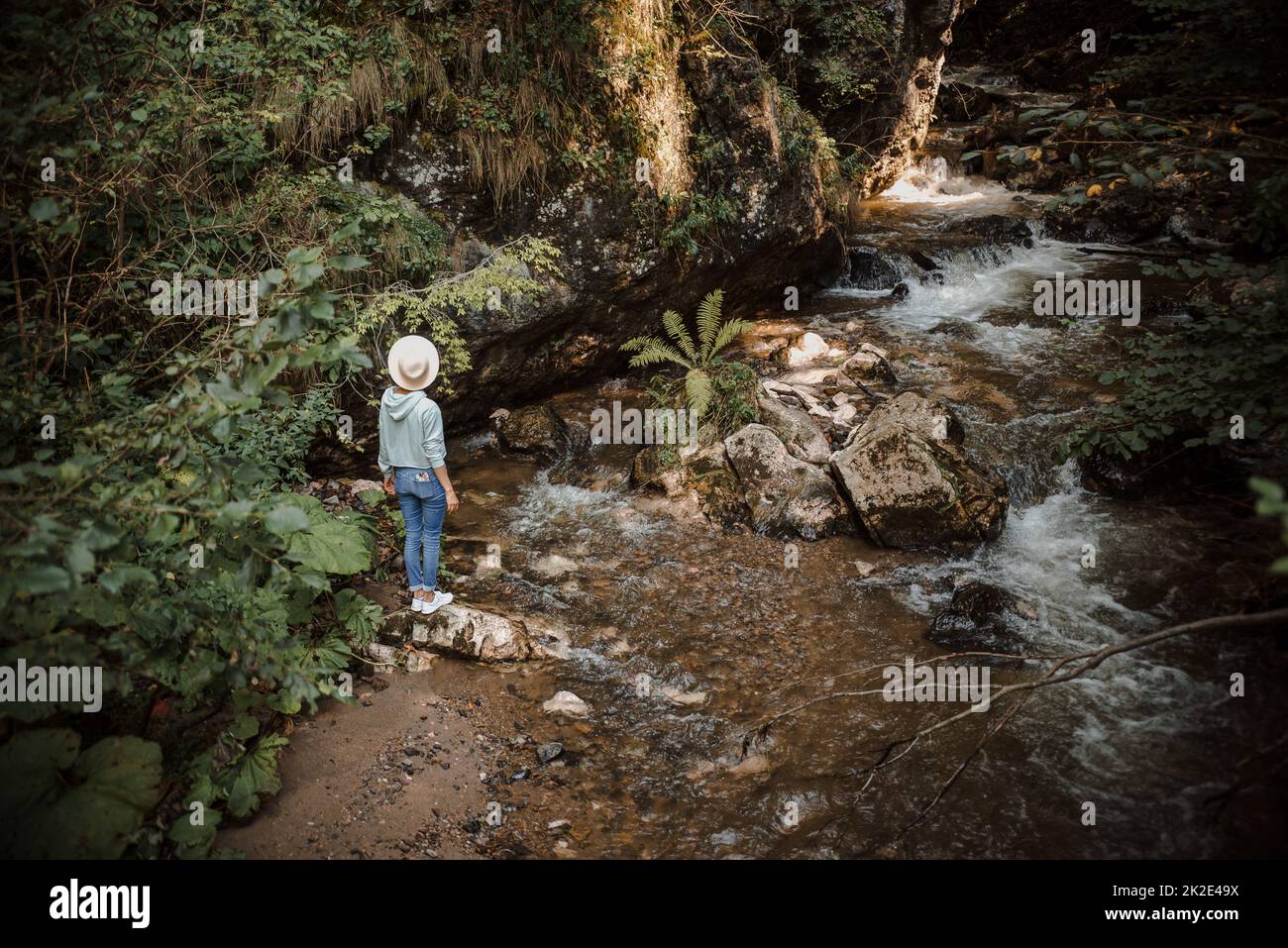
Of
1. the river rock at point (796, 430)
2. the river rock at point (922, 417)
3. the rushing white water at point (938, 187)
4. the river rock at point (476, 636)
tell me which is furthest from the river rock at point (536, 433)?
the rushing white water at point (938, 187)

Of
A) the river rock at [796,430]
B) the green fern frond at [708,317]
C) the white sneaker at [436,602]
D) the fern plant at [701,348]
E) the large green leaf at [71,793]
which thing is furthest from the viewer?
the green fern frond at [708,317]

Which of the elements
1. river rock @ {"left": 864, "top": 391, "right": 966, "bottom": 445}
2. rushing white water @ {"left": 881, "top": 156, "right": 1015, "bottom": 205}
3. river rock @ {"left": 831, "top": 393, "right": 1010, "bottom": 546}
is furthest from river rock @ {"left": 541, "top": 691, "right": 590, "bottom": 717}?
rushing white water @ {"left": 881, "top": 156, "right": 1015, "bottom": 205}

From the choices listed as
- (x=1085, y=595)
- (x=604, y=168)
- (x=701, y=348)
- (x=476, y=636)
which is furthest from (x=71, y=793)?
(x=604, y=168)

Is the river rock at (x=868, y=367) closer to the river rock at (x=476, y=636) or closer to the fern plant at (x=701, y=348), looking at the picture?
the fern plant at (x=701, y=348)

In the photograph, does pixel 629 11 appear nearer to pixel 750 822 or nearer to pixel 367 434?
pixel 367 434

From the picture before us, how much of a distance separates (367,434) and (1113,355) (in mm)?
9776

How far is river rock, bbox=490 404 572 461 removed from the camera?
27.6ft

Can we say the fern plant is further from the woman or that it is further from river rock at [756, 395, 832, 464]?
the woman

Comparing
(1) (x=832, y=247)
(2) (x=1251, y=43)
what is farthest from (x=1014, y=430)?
(1) (x=832, y=247)

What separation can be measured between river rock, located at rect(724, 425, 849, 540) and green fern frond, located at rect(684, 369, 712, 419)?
1.86 feet

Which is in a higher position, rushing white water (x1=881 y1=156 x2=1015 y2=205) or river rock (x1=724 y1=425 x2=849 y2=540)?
rushing white water (x1=881 y1=156 x2=1015 y2=205)

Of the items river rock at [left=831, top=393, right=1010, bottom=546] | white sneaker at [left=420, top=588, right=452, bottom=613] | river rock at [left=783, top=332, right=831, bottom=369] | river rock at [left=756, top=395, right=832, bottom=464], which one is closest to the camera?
white sneaker at [left=420, top=588, right=452, bottom=613]

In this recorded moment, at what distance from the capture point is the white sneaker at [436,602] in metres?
5.71

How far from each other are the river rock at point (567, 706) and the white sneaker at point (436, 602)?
135 centimetres
